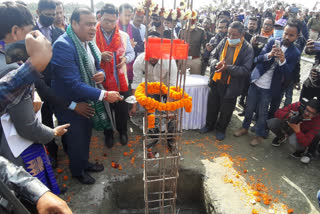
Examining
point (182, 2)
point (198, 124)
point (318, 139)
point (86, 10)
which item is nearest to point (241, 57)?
point (198, 124)

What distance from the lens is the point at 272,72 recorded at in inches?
142

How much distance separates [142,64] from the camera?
351 cm

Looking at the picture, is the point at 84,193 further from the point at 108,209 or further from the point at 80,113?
the point at 80,113

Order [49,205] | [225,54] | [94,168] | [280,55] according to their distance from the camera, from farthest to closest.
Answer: [225,54], [280,55], [94,168], [49,205]

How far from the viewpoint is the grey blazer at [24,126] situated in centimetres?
156

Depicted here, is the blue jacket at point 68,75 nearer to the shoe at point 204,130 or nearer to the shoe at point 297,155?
the shoe at point 204,130

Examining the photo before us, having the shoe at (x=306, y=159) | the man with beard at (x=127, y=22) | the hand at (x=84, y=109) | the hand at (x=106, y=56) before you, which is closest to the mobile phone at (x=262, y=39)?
the shoe at (x=306, y=159)

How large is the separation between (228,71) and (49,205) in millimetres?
3226

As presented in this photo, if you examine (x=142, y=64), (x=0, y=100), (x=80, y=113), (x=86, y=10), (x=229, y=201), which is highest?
(x=86, y=10)

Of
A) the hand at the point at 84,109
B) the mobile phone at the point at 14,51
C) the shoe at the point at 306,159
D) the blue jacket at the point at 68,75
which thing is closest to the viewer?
the mobile phone at the point at 14,51

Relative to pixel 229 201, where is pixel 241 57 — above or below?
above

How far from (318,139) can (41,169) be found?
3962 mm

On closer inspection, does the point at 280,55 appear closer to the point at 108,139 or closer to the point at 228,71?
the point at 228,71

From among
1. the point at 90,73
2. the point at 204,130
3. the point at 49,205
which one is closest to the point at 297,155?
the point at 204,130
